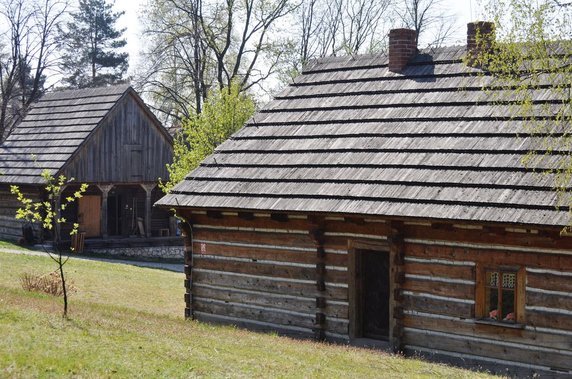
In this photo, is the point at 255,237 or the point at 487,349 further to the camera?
the point at 255,237

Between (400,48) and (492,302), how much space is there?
254 inches

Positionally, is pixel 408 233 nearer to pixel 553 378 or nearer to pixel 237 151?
pixel 553 378

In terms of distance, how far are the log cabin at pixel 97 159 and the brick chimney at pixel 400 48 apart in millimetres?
15125

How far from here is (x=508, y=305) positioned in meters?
→ 13.1

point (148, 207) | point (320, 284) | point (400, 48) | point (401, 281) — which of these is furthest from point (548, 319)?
point (148, 207)

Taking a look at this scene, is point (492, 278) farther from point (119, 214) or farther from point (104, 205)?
point (119, 214)

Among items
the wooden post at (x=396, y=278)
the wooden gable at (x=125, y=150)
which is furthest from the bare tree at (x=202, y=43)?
the wooden post at (x=396, y=278)

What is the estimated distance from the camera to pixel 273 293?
622 inches

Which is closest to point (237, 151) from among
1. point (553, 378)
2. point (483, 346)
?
point (483, 346)

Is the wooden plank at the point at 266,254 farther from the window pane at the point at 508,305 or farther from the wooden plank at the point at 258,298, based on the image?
the window pane at the point at 508,305

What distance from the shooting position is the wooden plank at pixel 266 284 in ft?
49.3

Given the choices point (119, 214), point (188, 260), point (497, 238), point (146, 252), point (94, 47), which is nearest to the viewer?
point (497, 238)

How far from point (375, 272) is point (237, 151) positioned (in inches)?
155

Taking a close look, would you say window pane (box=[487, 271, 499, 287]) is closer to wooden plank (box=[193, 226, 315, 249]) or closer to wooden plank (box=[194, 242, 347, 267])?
wooden plank (box=[194, 242, 347, 267])
